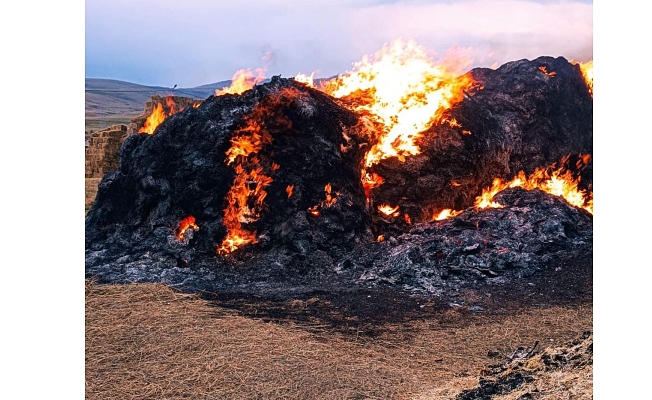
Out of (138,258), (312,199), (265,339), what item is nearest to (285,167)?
(312,199)

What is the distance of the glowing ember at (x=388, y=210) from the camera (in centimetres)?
1238

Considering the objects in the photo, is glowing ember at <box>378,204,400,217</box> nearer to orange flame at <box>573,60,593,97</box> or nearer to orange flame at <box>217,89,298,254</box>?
orange flame at <box>217,89,298,254</box>

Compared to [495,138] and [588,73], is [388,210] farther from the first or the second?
[588,73]

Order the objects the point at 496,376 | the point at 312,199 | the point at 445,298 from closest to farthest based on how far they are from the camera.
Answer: the point at 496,376
the point at 445,298
the point at 312,199

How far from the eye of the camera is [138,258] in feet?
34.9

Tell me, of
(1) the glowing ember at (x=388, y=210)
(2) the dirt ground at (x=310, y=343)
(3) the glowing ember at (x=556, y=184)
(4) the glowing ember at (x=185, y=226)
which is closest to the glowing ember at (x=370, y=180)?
(1) the glowing ember at (x=388, y=210)

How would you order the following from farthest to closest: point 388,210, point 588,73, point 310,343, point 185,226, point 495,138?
point 588,73, point 495,138, point 388,210, point 185,226, point 310,343

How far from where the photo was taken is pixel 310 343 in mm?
7070

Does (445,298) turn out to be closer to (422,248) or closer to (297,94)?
(422,248)

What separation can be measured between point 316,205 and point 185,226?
8.53 ft

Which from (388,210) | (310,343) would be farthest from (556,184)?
(310,343)

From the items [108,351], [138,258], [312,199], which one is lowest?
[108,351]

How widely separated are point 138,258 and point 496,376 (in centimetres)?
709
